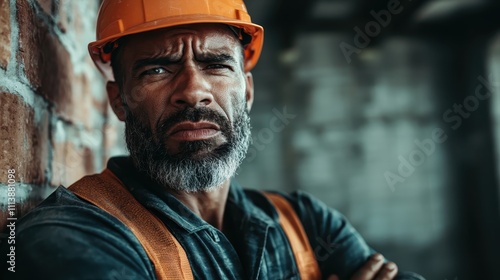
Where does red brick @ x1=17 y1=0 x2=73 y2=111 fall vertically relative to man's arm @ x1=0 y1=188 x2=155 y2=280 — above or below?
above

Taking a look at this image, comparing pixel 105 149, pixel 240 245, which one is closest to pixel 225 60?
pixel 240 245

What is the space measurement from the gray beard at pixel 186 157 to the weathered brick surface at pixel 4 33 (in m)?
0.44

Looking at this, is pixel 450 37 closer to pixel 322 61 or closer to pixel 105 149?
pixel 322 61

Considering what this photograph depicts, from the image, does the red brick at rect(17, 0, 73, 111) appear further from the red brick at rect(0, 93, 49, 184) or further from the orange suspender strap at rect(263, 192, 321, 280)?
the orange suspender strap at rect(263, 192, 321, 280)

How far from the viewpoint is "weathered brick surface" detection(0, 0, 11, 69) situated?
106 cm

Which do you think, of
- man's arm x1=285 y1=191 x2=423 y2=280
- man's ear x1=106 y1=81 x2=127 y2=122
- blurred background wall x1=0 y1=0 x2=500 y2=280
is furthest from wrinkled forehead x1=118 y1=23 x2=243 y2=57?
blurred background wall x1=0 y1=0 x2=500 y2=280

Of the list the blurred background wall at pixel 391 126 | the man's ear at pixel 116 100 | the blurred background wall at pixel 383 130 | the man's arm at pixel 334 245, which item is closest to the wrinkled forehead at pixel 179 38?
the man's ear at pixel 116 100

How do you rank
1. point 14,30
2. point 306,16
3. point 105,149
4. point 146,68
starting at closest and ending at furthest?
point 14,30, point 146,68, point 105,149, point 306,16

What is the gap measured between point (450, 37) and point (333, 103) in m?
1.10

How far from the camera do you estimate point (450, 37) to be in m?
3.90

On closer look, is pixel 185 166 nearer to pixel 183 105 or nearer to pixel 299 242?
pixel 183 105

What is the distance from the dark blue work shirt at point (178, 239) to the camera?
935 millimetres

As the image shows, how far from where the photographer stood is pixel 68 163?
66.3 inches

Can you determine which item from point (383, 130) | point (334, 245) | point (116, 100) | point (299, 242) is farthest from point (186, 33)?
point (383, 130)
